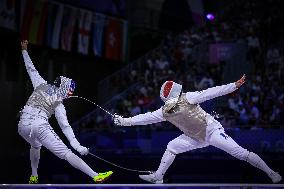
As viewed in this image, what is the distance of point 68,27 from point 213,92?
26.4 ft

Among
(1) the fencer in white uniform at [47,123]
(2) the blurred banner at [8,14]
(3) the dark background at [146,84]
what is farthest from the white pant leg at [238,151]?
(2) the blurred banner at [8,14]

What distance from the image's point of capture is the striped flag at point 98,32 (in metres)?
14.9

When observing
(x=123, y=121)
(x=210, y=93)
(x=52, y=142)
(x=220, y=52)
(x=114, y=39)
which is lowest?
(x=52, y=142)

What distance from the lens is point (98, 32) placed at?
1502 centimetres

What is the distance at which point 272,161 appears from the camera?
955cm

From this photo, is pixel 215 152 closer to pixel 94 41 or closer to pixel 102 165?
pixel 102 165

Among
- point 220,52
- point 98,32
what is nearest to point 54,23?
point 98,32

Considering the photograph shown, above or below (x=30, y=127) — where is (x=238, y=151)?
below

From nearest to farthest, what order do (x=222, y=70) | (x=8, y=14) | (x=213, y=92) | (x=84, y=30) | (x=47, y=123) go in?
(x=213, y=92), (x=47, y=123), (x=8, y=14), (x=222, y=70), (x=84, y=30)

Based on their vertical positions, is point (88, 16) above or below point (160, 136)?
above

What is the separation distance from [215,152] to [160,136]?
1.06 meters

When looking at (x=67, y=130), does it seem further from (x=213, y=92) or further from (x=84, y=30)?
(x=84, y=30)

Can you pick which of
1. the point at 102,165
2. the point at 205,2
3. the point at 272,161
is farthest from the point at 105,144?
the point at 205,2

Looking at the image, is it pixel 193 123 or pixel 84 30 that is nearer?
pixel 193 123
